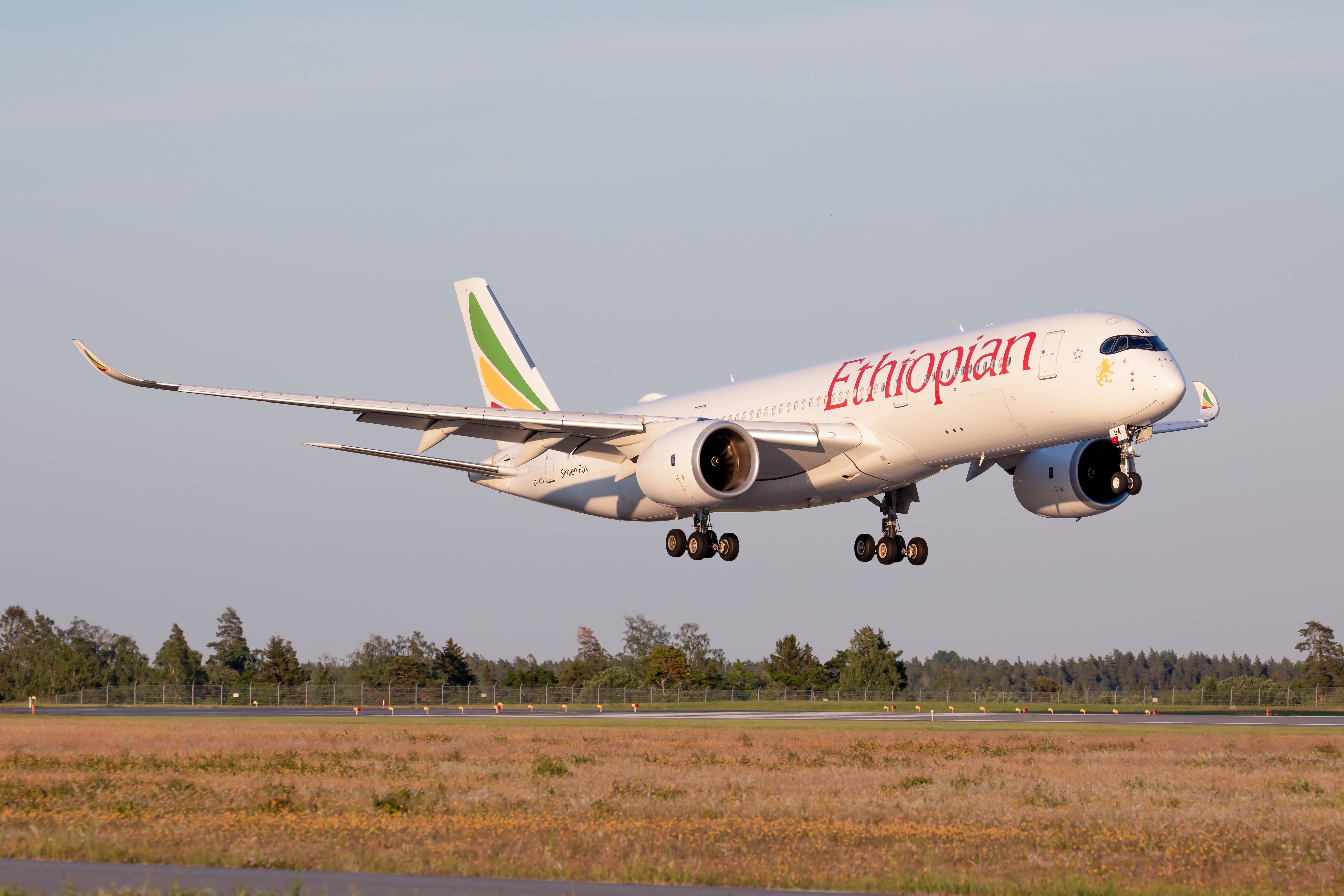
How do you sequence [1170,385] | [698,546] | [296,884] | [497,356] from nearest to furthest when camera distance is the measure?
[296,884] → [1170,385] → [698,546] → [497,356]

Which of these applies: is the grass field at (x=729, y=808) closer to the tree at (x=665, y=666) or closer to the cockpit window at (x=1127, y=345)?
the cockpit window at (x=1127, y=345)

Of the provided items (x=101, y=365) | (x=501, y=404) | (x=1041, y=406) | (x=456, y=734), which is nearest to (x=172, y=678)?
(x=501, y=404)

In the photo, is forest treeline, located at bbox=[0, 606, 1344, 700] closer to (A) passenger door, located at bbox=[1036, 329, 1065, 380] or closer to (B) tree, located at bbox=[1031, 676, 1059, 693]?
(B) tree, located at bbox=[1031, 676, 1059, 693]

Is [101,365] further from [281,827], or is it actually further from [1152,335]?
[1152,335]

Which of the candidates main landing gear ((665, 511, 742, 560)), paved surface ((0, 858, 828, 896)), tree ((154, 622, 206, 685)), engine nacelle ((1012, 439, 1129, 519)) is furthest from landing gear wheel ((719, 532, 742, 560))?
tree ((154, 622, 206, 685))

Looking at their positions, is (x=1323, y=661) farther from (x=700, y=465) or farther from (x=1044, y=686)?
(x=700, y=465)

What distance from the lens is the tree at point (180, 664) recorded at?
112 metres

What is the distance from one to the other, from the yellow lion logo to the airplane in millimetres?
33

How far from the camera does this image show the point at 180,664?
381 ft

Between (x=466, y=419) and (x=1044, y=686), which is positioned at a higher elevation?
(x=466, y=419)

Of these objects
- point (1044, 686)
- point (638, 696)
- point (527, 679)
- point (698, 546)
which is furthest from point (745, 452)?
point (1044, 686)

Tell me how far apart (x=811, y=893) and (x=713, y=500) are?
23479 millimetres

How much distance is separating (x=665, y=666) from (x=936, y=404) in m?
66.7

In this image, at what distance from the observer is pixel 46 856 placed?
1708cm
